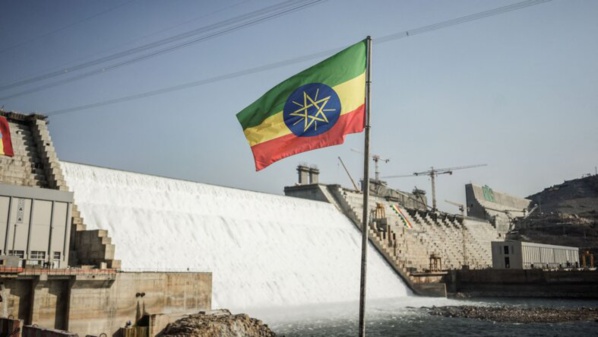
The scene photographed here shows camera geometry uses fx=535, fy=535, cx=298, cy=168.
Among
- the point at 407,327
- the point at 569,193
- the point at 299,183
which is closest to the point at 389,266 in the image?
the point at 299,183

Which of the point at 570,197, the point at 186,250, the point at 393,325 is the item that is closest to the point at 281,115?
the point at 393,325

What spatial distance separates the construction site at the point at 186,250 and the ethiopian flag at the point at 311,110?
27.3 feet

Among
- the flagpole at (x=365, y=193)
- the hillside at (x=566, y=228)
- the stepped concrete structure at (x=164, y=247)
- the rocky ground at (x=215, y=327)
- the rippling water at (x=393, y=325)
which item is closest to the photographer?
the flagpole at (x=365, y=193)

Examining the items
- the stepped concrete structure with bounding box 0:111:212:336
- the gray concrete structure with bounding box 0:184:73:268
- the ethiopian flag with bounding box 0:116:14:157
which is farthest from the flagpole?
the ethiopian flag with bounding box 0:116:14:157

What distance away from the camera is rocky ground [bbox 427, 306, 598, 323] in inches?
1483

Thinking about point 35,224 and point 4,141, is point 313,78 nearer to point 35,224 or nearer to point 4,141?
point 35,224

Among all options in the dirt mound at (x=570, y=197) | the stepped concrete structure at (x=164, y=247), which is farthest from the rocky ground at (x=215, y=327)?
the dirt mound at (x=570, y=197)

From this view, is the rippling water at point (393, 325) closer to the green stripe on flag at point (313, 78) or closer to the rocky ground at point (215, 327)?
the rocky ground at point (215, 327)

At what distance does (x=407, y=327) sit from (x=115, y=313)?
18117 millimetres

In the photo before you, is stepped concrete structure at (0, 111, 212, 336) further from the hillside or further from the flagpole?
the hillside

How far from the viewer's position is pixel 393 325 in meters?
34.2

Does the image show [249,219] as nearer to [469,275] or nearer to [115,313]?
[115,313]

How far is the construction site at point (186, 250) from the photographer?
77.3 feet

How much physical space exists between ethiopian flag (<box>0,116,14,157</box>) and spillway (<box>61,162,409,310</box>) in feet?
18.6
